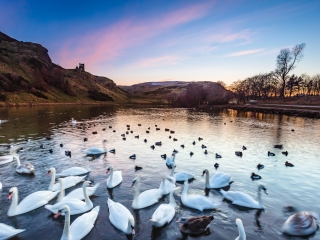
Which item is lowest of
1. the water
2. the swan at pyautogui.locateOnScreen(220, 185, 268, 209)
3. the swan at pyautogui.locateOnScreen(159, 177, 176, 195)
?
the water

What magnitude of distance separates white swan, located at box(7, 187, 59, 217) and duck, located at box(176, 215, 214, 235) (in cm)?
564

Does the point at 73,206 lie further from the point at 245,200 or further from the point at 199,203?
the point at 245,200

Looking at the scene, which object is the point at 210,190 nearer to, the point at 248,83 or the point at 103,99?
the point at 248,83

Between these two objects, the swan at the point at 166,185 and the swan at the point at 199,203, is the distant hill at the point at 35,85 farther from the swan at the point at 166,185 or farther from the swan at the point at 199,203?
the swan at the point at 199,203

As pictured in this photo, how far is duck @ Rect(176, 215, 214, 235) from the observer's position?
23.3 ft

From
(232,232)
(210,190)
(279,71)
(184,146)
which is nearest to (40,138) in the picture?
(184,146)

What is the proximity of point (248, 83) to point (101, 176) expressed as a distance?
395 feet

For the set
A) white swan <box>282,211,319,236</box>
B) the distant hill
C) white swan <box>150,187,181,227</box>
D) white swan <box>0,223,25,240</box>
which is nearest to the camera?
white swan <box>0,223,25,240</box>

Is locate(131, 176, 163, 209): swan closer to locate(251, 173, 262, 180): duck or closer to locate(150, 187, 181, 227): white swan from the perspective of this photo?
locate(150, 187, 181, 227): white swan

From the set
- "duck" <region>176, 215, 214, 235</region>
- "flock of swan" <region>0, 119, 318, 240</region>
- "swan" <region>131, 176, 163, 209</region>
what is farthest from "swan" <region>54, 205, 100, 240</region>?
"duck" <region>176, 215, 214, 235</region>

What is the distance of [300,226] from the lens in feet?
23.9

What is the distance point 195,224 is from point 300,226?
356cm

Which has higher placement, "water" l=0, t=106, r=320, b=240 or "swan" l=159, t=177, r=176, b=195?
"swan" l=159, t=177, r=176, b=195

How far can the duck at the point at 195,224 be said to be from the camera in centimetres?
709
